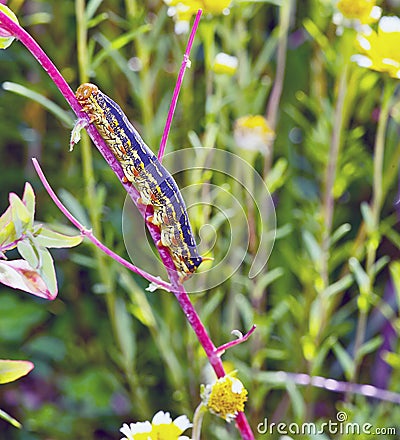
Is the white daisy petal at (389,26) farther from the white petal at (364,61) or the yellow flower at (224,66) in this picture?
the yellow flower at (224,66)

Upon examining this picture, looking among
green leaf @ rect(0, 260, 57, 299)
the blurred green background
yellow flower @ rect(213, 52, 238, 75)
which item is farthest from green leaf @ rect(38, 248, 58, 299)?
yellow flower @ rect(213, 52, 238, 75)

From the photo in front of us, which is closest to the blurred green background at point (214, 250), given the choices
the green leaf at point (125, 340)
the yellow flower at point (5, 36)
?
the green leaf at point (125, 340)

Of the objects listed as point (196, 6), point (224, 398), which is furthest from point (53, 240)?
point (196, 6)

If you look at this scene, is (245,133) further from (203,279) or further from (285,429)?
(285,429)

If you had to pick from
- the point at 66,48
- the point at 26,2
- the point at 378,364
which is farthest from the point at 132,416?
the point at 26,2

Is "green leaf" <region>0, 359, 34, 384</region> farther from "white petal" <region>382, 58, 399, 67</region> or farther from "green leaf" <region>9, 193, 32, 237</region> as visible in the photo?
"white petal" <region>382, 58, 399, 67</region>

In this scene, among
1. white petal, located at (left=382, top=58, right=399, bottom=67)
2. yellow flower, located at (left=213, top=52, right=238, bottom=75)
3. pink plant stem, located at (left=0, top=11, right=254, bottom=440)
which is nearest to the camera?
pink plant stem, located at (left=0, top=11, right=254, bottom=440)
